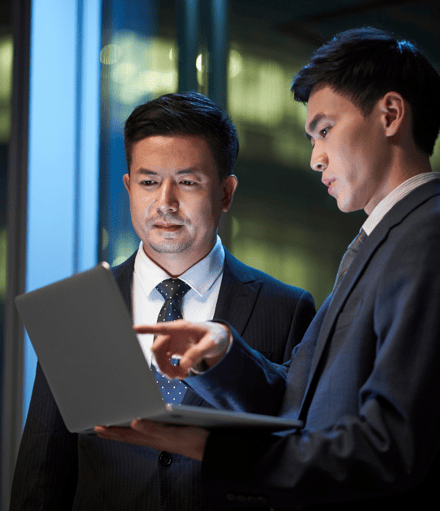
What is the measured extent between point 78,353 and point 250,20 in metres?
2.10

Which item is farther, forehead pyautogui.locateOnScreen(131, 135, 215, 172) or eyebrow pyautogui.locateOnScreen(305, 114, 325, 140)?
forehead pyautogui.locateOnScreen(131, 135, 215, 172)

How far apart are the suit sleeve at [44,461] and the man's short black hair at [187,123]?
31.1 inches

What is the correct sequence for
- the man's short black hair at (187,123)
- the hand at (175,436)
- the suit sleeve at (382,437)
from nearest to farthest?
the suit sleeve at (382,437), the hand at (175,436), the man's short black hair at (187,123)

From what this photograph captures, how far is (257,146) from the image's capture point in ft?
8.73

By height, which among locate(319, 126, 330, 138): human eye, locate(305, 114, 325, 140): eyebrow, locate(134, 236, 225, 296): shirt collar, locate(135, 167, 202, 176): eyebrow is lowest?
locate(134, 236, 225, 296): shirt collar

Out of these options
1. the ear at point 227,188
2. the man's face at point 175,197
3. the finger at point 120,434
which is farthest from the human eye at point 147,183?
the finger at point 120,434

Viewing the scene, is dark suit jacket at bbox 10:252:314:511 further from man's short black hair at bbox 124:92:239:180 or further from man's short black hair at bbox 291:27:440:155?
man's short black hair at bbox 291:27:440:155

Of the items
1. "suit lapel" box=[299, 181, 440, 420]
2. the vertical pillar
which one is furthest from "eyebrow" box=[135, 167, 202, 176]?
the vertical pillar

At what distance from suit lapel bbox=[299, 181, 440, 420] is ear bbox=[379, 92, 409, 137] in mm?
164

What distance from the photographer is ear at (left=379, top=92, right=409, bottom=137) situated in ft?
4.05

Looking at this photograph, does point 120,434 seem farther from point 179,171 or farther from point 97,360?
point 179,171

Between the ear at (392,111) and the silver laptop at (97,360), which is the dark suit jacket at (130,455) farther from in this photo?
the ear at (392,111)

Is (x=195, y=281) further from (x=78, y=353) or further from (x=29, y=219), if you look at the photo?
(x=29, y=219)

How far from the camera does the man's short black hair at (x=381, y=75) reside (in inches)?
50.0
